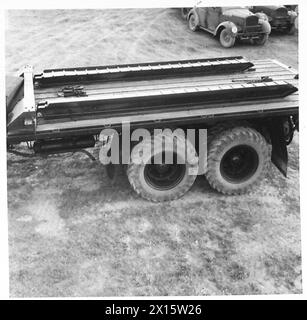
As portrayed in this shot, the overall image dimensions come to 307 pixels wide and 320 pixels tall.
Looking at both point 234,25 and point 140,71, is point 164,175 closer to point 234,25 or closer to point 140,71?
point 140,71

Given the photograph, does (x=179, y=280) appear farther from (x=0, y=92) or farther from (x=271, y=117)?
(x=0, y=92)

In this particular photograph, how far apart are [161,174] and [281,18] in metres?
10.0

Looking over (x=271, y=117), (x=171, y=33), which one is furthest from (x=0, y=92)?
(x=171, y=33)

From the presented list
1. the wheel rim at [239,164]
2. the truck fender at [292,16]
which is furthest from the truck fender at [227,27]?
the wheel rim at [239,164]

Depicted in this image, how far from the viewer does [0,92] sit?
15.2 ft

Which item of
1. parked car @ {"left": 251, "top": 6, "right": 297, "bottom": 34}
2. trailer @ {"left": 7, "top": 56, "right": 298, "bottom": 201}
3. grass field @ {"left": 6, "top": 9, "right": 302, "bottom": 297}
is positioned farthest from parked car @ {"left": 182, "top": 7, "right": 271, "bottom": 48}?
trailer @ {"left": 7, "top": 56, "right": 298, "bottom": 201}

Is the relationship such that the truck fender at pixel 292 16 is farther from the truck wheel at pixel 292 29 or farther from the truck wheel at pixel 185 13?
the truck wheel at pixel 185 13

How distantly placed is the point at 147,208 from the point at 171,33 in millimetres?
9006

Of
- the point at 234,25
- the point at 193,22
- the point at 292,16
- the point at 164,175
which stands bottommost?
the point at 164,175

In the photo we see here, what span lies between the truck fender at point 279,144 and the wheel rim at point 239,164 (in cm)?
46

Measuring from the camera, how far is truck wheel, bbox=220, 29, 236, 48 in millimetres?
11823

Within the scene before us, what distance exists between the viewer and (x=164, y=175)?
565 cm

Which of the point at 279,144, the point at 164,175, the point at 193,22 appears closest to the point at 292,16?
the point at 193,22

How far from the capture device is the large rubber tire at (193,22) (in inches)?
517
